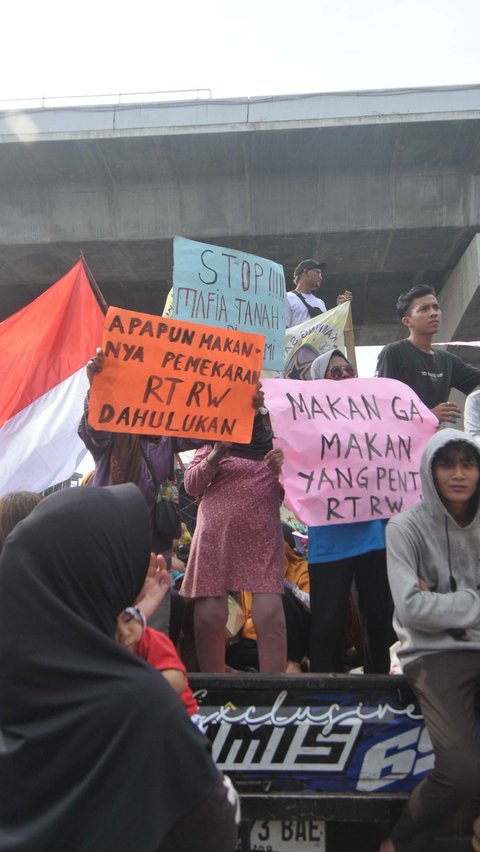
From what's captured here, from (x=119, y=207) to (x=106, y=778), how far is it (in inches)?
425

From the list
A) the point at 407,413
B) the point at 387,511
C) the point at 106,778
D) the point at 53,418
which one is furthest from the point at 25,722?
the point at 53,418

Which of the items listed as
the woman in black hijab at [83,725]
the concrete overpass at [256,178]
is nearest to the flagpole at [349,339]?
the woman in black hijab at [83,725]

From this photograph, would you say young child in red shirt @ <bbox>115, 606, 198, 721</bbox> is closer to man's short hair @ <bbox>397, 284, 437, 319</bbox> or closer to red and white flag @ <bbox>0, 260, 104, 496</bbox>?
red and white flag @ <bbox>0, 260, 104, 496</bbox>

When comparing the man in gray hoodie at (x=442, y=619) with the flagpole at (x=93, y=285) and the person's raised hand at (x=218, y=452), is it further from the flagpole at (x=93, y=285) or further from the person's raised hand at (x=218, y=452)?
the flagpole at (x=93, y=285)

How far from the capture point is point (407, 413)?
150 inches

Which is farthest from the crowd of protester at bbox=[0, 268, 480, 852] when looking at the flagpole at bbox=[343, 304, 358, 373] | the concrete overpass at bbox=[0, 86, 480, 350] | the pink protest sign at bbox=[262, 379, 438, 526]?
the concrete overpass at bbox=[0, 86, 480, 350]

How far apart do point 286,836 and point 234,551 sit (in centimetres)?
131

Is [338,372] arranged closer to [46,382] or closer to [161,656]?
[46,382]

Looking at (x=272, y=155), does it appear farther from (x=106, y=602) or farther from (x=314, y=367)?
(x=106, y=602)

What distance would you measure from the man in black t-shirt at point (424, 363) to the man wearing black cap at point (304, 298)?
1564 mm

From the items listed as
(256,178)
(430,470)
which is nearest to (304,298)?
(430,470)

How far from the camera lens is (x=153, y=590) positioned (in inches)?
81.2

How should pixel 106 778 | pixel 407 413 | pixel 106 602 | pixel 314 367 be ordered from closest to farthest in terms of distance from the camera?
1. pixel 106 778
2. pixel 106 602
3. pixel 407 413
4. pixel 314 367

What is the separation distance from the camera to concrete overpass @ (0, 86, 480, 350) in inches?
406
